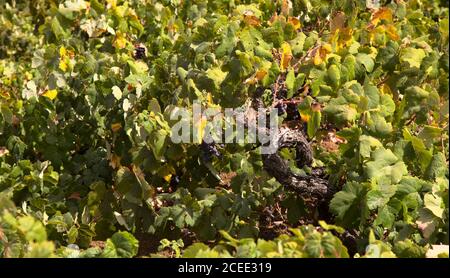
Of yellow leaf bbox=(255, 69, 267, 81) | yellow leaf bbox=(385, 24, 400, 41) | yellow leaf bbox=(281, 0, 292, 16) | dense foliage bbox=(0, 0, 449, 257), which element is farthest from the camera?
yellow leaf bbox=(281, 0, 292, 16)

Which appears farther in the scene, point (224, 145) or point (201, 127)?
point (224, 145)

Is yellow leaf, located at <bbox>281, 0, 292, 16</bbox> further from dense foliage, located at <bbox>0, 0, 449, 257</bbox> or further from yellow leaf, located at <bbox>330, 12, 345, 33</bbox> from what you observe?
yellow leaf, located at <bbox>330, 12, 345, 33</bbox>

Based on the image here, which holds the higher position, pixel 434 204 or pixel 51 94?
pixel 51 94

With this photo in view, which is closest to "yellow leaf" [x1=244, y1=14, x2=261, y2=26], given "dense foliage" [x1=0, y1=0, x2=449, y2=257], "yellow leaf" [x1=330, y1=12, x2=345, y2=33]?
"dense foliage" [x1=0, y1=0, x2=449, y2=257]

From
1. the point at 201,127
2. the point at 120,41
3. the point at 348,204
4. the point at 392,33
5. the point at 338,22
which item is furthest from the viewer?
the point at 120,41

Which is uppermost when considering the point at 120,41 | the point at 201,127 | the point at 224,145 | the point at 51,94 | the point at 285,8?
the point at 285,8

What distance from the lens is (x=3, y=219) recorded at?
2205 millimetres

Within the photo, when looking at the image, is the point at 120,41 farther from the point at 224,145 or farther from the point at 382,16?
the point at 382,16

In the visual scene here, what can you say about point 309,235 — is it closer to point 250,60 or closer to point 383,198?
point 383,198

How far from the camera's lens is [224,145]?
3.22 meters

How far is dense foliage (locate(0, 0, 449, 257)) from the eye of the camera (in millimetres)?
2652

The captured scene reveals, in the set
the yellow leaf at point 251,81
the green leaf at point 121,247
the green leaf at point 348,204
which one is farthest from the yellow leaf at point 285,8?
the green leaf at point 121,247

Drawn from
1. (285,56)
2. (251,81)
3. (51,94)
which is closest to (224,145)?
(251,81)
